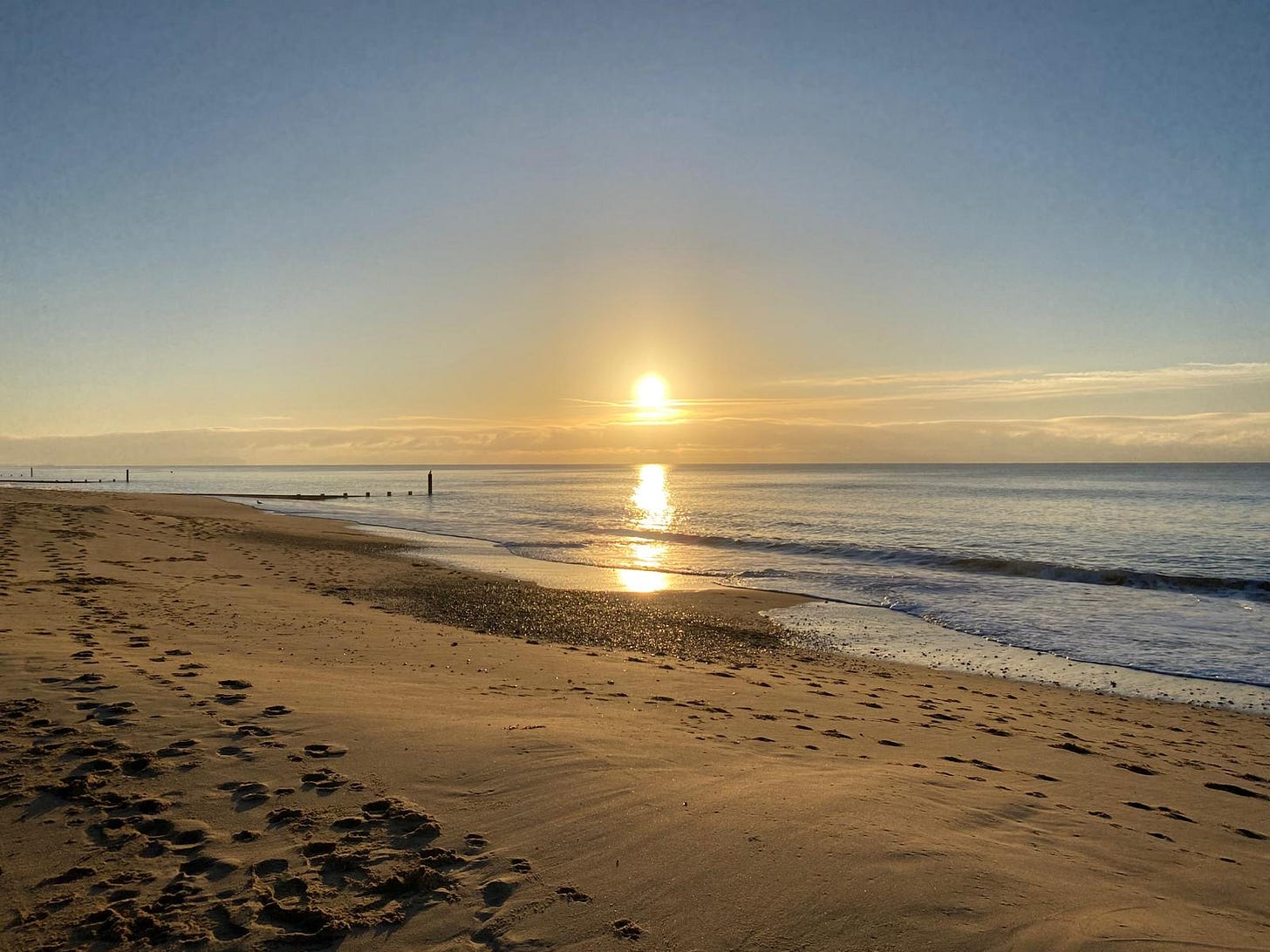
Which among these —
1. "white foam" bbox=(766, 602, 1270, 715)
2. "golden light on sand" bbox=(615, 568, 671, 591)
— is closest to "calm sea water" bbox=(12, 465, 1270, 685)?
"white foam" bbox=(766, 602, 1270, 715)

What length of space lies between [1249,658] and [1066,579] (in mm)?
10144

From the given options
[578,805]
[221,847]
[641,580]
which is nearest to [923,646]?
[641,580]

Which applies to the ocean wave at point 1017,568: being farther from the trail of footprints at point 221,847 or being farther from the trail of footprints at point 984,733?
the trail of footprints at point 221,847

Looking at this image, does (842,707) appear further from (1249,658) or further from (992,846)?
(1249,658)

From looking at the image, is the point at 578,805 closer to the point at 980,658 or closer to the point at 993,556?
the point at 980,658

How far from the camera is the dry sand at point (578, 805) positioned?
3.88 meters

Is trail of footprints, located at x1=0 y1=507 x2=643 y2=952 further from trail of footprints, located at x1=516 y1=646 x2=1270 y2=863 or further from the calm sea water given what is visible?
the calm sea water

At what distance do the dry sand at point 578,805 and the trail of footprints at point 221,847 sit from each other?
0.02 m

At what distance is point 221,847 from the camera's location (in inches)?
174

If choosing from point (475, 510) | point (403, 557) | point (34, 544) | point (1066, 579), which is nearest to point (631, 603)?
point (403, 557)

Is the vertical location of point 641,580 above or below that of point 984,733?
below

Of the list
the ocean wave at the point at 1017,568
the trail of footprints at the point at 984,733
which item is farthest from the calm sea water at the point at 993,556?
the trail of footprints at the point at 984,733

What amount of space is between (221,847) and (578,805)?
2.27m

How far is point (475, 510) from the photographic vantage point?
5759 cm
